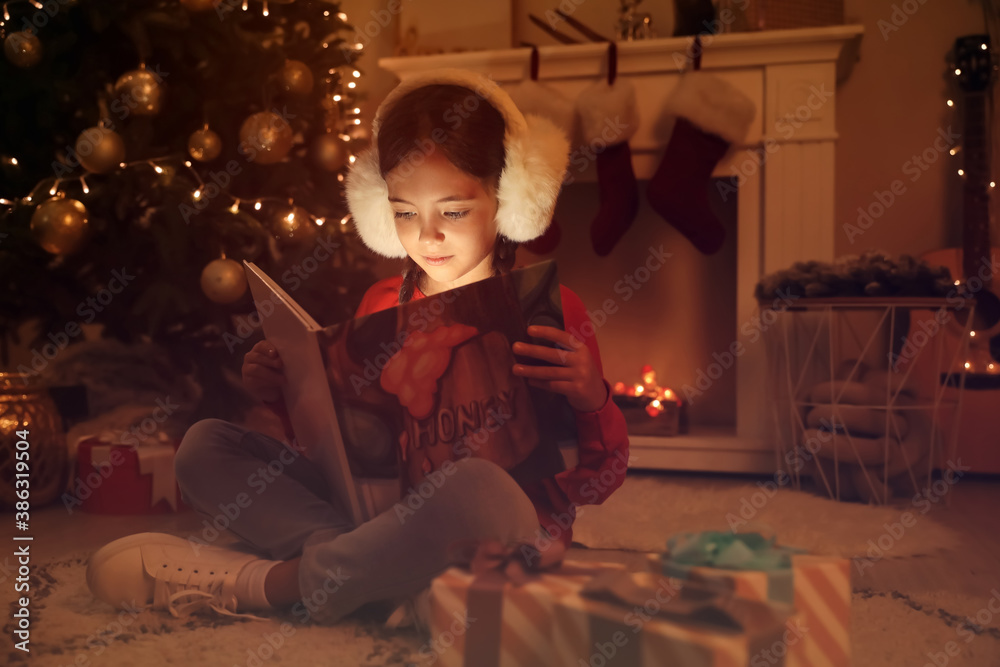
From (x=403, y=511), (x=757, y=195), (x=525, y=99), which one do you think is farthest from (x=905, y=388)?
(x=403, y=511)

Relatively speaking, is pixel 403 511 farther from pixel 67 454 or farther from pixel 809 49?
pixel 809 49

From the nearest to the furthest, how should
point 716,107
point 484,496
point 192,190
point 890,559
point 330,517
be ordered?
point 484,496
point 330,517
point 890,559
point 192,190
point 716,107

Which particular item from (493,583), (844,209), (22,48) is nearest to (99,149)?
(22,48)

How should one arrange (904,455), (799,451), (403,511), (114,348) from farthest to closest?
1. (114,348)
2. (799,451)
3. (904,455)
4. (403,511)

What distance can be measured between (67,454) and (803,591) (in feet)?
4.20

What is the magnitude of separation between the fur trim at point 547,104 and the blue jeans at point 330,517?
40.8 inches

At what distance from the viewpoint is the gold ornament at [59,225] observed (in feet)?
3.89

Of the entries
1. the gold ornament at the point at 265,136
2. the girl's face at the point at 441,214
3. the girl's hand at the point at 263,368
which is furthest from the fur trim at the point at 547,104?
the girl's hand at the point at 263,368

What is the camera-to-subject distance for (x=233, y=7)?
1.39 meters

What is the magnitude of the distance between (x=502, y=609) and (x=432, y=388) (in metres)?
0.20

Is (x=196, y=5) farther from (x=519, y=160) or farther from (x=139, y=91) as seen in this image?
(x=519, y=160)

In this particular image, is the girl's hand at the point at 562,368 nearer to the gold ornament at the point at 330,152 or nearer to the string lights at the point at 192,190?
the string lights at the point at 192,190

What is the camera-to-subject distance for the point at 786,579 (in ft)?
1.65

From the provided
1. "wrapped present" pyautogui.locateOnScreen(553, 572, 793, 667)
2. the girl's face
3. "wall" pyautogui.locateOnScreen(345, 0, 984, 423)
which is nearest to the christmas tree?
"wall" pyautogui.locateOnScreen(345, 0, 984, 423)
